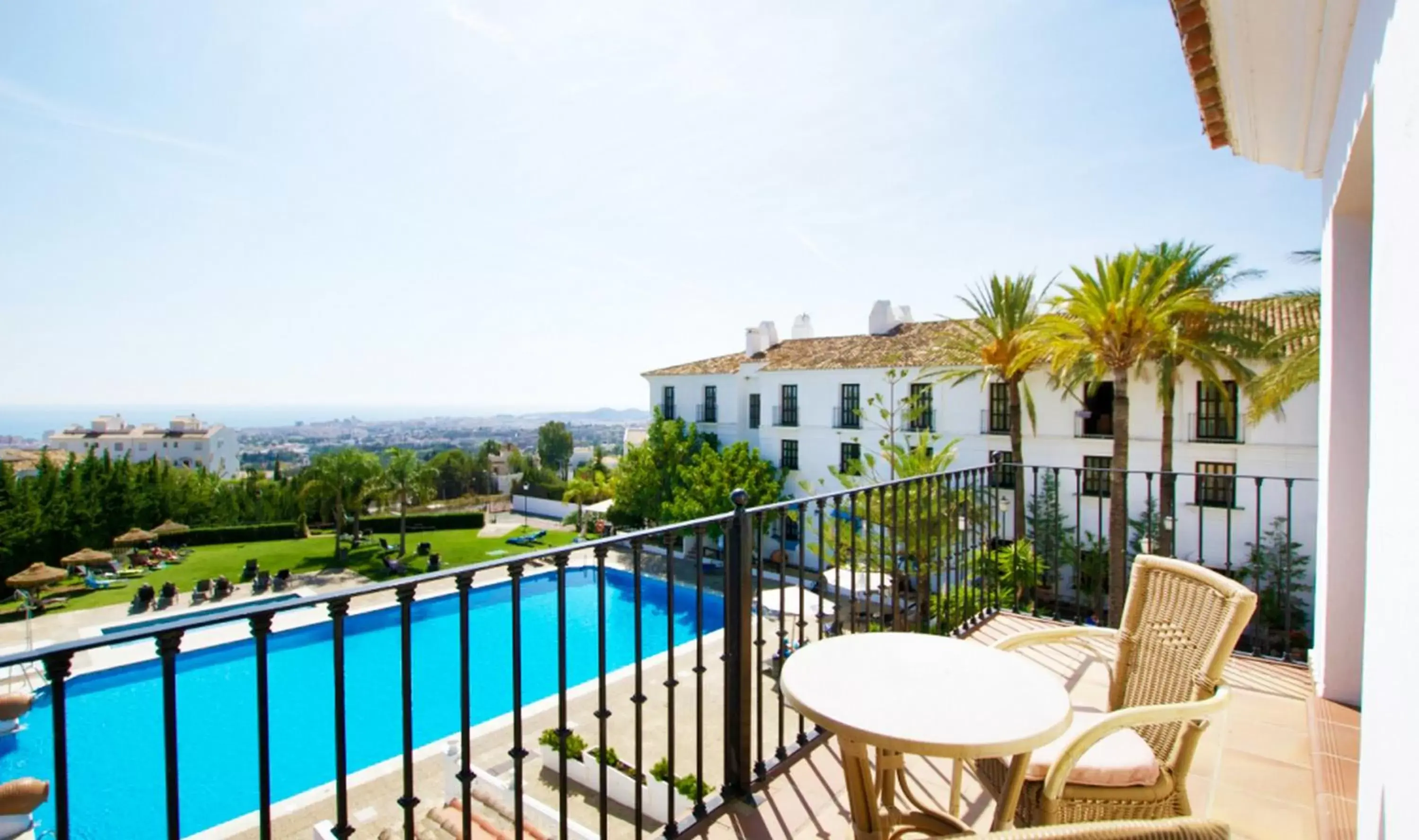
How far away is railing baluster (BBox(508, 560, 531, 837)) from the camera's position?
5.56 ft

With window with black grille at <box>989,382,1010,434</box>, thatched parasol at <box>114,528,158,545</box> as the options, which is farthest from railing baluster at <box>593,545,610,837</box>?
thatched parasol at <box>114,528,158,545</box>

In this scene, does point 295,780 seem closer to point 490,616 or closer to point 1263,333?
point 490,616

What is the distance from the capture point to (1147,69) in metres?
6.51

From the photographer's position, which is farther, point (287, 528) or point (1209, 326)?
point (287, 528)

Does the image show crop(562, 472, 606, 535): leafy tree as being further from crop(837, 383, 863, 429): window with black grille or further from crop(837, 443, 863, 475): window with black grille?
crop(837, 383, 863, 429): window with black grille

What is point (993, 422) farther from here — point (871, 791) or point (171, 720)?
point (171, 720)

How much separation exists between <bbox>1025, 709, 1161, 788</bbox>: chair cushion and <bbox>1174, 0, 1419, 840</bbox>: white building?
0.42 meters

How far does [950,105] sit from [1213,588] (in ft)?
26.1

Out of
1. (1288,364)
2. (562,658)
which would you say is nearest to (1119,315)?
(1288,364)

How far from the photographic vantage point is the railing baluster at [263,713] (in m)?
1.25

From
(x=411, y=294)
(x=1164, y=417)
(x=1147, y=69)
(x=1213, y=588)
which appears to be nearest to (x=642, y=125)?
Answer: (x=1147, y=69)

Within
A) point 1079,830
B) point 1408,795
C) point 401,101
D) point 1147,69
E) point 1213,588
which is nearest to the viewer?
point 1079,830

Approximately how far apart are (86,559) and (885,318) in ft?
94.8

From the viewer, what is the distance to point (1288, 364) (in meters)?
13.0
